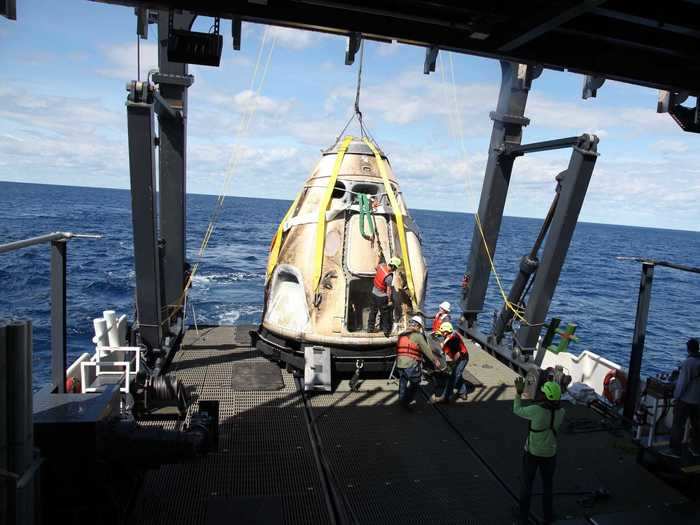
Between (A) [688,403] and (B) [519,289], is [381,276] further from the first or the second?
(A) [688,403]

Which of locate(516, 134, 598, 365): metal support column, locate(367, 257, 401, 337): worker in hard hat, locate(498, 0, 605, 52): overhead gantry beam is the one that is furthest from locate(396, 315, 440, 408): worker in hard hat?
locate(498, 0, 605, 52): overhead gantry beam

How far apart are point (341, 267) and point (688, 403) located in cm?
554

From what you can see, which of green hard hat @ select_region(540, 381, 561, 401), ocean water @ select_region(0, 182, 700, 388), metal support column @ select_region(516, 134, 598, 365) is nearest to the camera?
green hard hat @ select_region(540, 381, 561, 401)

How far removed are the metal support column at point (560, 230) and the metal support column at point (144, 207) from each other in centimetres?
687

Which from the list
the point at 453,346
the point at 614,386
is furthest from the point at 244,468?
the point at 614,386

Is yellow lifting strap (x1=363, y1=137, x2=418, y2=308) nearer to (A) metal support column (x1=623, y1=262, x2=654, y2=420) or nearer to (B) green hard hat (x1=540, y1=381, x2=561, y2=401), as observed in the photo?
(A) metal support column (x1=623, y1=262, x2=654, y2=420)

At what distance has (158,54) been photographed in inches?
387

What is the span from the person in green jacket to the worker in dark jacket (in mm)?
2120

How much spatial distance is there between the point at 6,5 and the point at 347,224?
6752 mm

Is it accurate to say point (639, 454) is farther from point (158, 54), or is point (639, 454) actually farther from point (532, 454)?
point (158, 54)

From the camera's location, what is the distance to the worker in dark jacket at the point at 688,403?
655 centimetres

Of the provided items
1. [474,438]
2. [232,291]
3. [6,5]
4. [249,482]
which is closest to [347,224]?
[474,438]

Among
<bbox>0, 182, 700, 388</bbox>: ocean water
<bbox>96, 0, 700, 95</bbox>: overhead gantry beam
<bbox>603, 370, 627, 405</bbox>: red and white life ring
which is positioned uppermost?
<bbox>96, 0, 700, 95</bbox>: overhead gantry beam

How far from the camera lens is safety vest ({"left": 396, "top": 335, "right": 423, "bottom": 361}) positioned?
8578 mm
